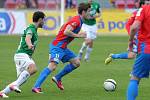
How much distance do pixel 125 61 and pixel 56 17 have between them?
1407cm

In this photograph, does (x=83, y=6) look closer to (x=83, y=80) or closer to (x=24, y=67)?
(x=24, y=67)

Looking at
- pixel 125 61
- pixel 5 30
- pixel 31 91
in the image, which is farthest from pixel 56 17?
pixel 31 91

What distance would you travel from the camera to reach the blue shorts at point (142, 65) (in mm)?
10156

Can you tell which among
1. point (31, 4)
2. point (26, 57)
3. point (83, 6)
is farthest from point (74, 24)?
point (31, 4)

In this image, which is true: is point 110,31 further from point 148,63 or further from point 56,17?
point 148,63

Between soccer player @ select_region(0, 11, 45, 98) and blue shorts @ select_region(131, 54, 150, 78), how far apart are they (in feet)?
8.02

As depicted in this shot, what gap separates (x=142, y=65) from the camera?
10.2 meters

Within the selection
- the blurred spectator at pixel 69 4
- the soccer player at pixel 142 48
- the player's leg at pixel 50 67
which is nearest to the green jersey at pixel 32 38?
the player's leg at pixel 50 67

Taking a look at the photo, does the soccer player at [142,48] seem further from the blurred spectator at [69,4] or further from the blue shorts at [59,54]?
the blurred spectator at [69,4]

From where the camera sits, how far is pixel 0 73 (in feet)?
53.7

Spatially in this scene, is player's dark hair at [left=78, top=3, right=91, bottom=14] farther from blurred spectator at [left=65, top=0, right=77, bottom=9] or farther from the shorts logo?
blurred spectator at [left=65, top=0, right=77, bottom=9]

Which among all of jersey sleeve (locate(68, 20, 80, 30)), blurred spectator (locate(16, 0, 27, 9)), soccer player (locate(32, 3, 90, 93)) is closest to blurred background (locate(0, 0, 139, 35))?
blurred spectator (locate(16, 0, 27, 9))

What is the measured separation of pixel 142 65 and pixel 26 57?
2913mm

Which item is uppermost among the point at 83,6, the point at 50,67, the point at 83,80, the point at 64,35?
the point at 83,6
